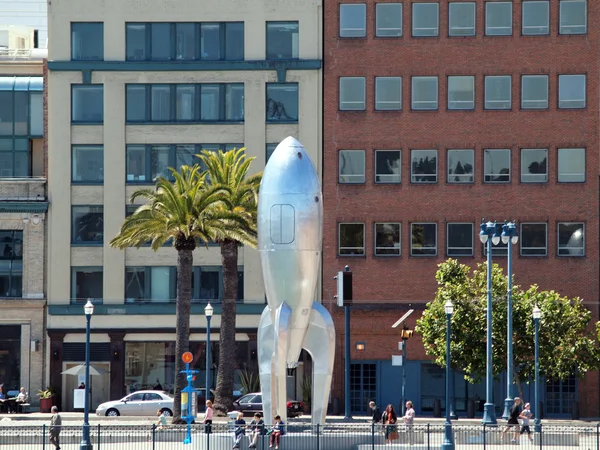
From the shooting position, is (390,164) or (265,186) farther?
(390,164)

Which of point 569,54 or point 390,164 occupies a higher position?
point 569,54

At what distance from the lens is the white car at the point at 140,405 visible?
6744cm

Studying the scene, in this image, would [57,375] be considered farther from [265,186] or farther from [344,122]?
[265,186]

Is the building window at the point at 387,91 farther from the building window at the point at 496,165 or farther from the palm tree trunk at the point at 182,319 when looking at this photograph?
the palm tree trunk at the point at 182,319

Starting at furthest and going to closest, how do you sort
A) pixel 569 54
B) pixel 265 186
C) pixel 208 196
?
pixel 569 54 < pixel 208 196 < pixel 265 186

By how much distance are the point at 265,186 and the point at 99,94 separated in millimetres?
33062

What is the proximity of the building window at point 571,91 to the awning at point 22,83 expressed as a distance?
92.6 ft

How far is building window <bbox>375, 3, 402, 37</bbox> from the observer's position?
7544 cm

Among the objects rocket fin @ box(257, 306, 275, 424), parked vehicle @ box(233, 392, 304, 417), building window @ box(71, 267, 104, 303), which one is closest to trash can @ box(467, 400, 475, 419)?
parked vehicle @ box(233, 392, 304, 417)

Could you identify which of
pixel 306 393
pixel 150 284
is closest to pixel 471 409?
pixel 306 393

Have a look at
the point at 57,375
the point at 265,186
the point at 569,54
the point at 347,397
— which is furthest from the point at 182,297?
the point at 569,54

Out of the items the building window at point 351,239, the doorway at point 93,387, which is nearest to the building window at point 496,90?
the building window at point 351,239

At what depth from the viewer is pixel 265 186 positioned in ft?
150

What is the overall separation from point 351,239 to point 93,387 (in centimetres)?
1608
